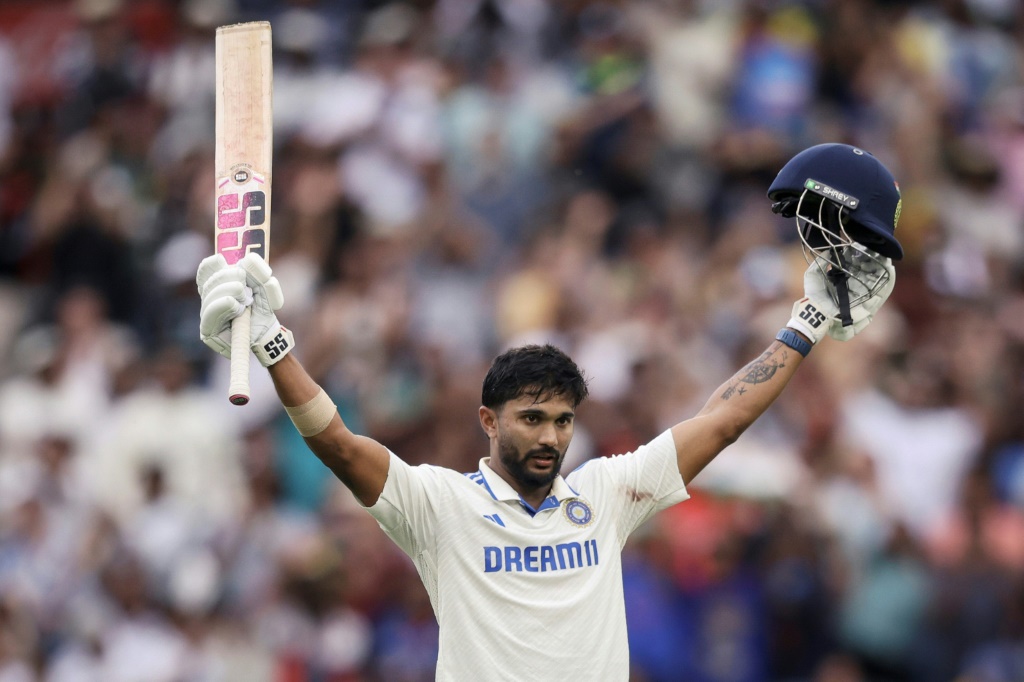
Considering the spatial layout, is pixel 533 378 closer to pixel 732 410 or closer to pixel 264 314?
pixel 732 410

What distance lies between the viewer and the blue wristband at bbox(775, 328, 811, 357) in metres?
6.16

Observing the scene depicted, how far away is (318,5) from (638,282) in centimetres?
439

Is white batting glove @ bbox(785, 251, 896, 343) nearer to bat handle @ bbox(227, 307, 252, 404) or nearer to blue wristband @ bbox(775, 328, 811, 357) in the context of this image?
blue wristband @ bbox(775, 328, 811, 357)

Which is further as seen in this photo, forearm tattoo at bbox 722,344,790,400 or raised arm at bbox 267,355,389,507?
forearm tattoo at bbox 722,344,790,400

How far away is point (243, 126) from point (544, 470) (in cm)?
164

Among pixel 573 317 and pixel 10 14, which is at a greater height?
pixel 10 14

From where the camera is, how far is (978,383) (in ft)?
33.8

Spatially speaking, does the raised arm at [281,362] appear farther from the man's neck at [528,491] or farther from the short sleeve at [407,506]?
the man's neck at [528,491]

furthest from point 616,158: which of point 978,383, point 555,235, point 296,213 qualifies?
point 978,383

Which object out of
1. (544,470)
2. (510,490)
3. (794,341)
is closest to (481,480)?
(510,490)

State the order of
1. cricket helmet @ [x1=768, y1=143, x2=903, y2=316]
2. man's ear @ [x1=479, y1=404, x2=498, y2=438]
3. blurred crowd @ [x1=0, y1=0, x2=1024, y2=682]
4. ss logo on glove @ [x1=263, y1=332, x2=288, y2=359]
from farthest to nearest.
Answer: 1. blurred crowd @ [x1=0, y1=0, x2=1024, y2=682]
2. cricket helmet @ [x1=768, y1=143, x2=903, y2=316]
3. man's ear @ [x1=479, y1=404, x2=498, y2=438]
4. ss logo on glove @ [x1=263, y1=332, x2=288, y2=359]

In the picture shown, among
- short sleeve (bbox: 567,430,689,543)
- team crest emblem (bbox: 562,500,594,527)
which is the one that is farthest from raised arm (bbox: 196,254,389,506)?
short sleeve (bbox: 567,430,689,543)

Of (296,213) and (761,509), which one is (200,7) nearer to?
(296,213)

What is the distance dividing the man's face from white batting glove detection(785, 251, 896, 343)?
105 cm
